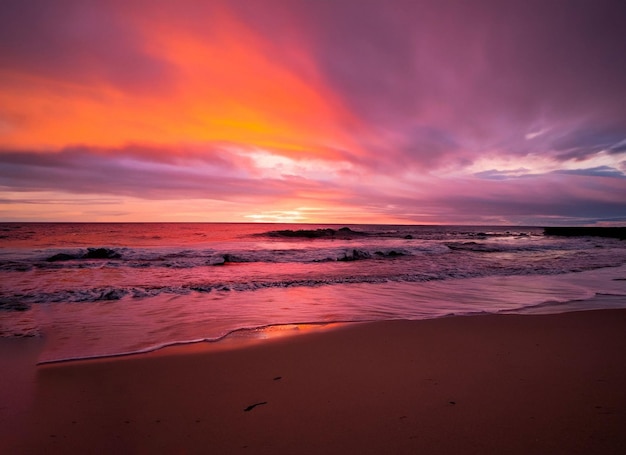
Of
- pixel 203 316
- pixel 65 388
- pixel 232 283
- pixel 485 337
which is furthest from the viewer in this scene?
pixel 232 283

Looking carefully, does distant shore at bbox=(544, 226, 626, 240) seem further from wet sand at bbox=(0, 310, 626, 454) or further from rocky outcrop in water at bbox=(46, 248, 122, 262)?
rocky outcrop in water at bbox=(46, 248, 122, 262)

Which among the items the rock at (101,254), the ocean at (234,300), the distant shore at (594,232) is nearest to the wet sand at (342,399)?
the ocean at (234,300)

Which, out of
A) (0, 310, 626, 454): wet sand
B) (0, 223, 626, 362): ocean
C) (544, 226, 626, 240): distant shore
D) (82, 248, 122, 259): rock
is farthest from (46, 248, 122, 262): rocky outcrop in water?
(544, 226, 626, 240): distant shore

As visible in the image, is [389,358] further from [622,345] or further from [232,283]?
[232,283]

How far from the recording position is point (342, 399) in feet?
11.1

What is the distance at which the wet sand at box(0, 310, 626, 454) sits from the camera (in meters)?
2.73

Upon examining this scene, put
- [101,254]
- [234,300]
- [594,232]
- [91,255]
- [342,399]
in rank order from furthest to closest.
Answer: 1. [594,232]
2. [101,254]
3. [91,255]
4. [234,300]
5. [342,399]

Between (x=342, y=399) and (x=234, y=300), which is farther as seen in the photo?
(x=234, y=300)

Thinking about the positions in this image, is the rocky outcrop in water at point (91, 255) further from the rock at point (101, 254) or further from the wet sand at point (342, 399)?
the wet sand at point (342, 399)

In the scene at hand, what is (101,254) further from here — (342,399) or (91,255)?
(342,399)

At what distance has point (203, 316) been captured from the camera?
Result: 23.2 ft

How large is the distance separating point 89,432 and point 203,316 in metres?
4.13

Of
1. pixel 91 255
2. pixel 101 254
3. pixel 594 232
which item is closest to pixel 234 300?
pixel 101 254

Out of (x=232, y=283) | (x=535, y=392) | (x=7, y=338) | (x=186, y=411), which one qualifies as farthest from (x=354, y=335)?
(x=232, y=283)
